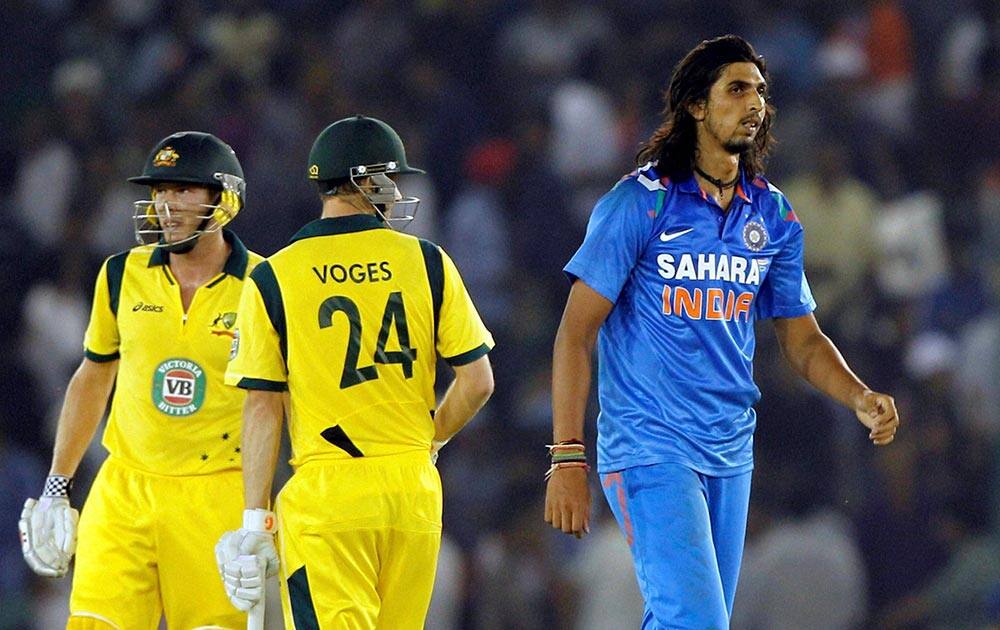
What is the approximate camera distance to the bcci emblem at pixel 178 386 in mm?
5645

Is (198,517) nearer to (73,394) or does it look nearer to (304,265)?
(73,394)

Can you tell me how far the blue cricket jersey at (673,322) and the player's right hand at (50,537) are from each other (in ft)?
6.46

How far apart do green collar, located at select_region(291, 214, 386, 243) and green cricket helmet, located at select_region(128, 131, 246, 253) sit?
2.85 ft

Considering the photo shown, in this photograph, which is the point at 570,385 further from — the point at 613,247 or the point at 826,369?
the point at 826,369

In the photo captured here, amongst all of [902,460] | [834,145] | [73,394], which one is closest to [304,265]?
[73,394]

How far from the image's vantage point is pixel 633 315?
5117 millimetres

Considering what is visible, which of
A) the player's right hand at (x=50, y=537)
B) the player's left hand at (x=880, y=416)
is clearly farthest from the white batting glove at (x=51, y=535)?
the player's left hand at (x=880, y=416)

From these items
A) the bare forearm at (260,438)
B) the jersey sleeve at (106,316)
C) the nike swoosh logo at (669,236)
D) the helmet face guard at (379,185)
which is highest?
the helmet face guard at (379,185)

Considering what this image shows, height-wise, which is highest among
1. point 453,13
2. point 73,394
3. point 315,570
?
point 453,13

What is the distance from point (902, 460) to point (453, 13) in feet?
14.0

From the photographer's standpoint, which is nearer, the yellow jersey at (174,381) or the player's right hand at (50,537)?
the yellow jersey at (174,381)

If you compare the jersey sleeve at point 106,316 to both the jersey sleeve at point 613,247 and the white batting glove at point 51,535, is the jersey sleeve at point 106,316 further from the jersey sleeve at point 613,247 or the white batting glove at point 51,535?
the jersey sleeve at point 613,247

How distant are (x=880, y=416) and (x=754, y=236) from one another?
653mm

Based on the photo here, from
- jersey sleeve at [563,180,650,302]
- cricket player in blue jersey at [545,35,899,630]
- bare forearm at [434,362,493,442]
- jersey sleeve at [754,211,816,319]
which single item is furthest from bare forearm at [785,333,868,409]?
bare forearm at [434,362,493,442]
